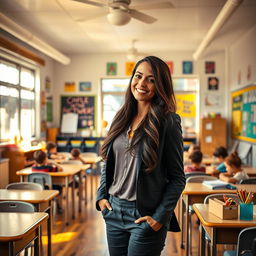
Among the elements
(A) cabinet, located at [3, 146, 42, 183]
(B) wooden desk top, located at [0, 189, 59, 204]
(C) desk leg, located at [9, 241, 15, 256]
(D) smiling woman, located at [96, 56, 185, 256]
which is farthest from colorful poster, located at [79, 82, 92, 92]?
(D) smiling woman, located at [96, 56, 185, 256]

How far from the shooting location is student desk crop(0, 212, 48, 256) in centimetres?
188

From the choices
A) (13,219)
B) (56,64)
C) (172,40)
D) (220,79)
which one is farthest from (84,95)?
(13,219)

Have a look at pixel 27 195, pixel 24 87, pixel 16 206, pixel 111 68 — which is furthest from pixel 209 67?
pixel 16 206

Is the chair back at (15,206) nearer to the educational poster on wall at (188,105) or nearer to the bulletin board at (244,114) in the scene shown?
the bulletin board at (244,114)

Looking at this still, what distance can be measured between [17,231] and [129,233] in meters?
0.75

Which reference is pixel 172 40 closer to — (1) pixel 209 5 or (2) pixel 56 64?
(1) pixel 209 5

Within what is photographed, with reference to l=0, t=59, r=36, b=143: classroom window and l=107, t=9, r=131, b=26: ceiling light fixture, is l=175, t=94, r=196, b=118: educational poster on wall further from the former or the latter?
l=107, t=9, r=131, b=26: ceiling light fixture

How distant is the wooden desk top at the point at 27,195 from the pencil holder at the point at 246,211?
1.59 m

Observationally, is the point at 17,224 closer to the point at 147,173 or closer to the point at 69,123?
the point at 147,173

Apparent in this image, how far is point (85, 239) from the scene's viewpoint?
407cm

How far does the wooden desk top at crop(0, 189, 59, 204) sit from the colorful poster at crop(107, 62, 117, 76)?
21.6 feet

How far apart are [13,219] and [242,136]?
6592mm

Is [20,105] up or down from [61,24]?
down

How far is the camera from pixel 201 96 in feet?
30.4
